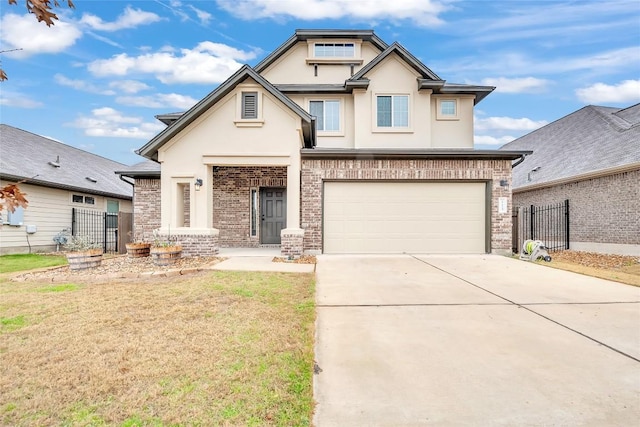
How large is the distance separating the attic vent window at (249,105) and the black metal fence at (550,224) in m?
10.9

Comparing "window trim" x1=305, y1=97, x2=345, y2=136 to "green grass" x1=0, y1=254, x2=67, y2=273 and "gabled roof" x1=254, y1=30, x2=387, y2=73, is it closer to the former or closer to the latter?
"gabled roof" x1=254, y1=30, x2=387, y2=73

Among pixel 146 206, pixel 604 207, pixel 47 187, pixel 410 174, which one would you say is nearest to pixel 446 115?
pixel 410 174

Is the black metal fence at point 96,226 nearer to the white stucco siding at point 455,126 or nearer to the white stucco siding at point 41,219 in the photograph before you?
the white stucco siding at point 41,219

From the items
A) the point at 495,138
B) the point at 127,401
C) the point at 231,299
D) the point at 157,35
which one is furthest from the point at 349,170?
the point at 495,138

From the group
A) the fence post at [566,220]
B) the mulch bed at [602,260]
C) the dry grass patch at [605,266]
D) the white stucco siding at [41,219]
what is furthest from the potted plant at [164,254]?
the fence post at [566,220]

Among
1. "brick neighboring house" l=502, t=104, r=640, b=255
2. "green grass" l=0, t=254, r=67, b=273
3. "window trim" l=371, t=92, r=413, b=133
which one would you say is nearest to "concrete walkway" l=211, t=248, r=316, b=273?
"green grass" l=0, t=254, r=67, b=273

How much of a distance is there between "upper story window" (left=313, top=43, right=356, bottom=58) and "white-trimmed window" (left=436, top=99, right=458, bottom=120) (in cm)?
491

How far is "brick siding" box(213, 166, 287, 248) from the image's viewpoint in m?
13.5

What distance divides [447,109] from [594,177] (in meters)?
6.34

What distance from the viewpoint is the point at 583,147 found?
15594 millimetres

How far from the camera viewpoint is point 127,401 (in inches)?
102

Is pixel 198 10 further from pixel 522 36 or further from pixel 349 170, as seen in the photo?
pixel 522 36

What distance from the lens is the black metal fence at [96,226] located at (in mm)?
15914

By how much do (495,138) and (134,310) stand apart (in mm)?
29263
